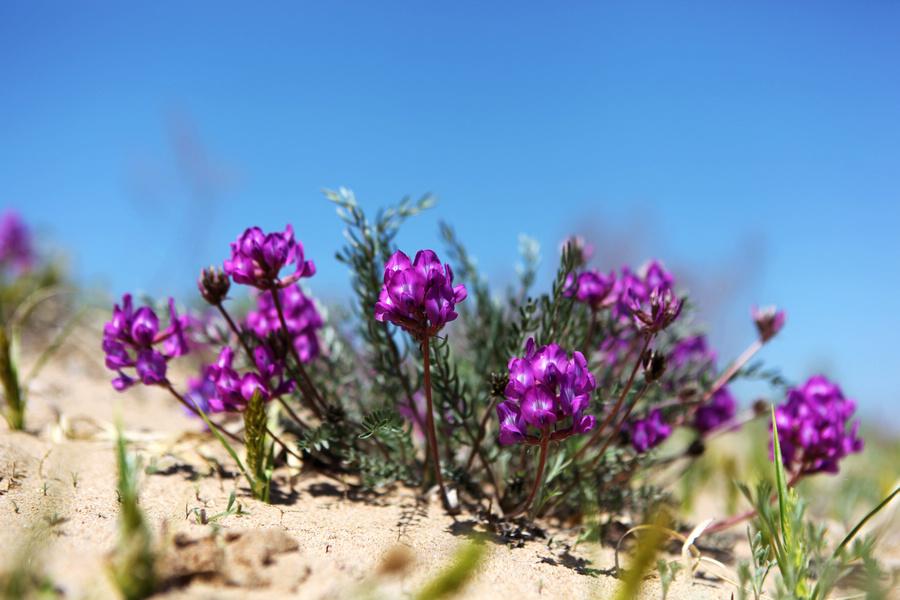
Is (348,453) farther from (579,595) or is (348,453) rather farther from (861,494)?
(861,494)

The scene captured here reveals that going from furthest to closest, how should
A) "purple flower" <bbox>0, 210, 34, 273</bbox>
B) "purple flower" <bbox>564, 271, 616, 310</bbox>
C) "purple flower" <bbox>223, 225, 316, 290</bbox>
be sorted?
"purple flower" <bbox>0, 210, 34, 273</bbox>, "purple flower" <bbox>564, 271, 616, 310</bbox>, "purple flower" <bbox>223, 225, 316, 290</bbox>

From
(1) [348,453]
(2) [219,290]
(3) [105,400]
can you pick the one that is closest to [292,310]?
(2) [219,290]

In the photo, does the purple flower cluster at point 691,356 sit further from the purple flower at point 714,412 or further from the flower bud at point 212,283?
the flower bud at point 212,283

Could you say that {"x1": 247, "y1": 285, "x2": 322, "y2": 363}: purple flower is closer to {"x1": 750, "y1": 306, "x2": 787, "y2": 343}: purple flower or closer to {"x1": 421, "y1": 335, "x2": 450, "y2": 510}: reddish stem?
{"x1": 421, "y1": 335, "x2": 450, "y2": 510}: reddish stem

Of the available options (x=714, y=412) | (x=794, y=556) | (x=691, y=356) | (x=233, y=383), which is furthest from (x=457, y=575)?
(x=691, y=356)

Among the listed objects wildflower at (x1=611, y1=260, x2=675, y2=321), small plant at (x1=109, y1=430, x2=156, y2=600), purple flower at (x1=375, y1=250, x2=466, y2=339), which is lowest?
small plant at (x1=109, y1=430, x2=156, y2=600)

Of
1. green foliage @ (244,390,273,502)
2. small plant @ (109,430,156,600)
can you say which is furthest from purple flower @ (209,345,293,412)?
small plant @ (109,430,156,600)
